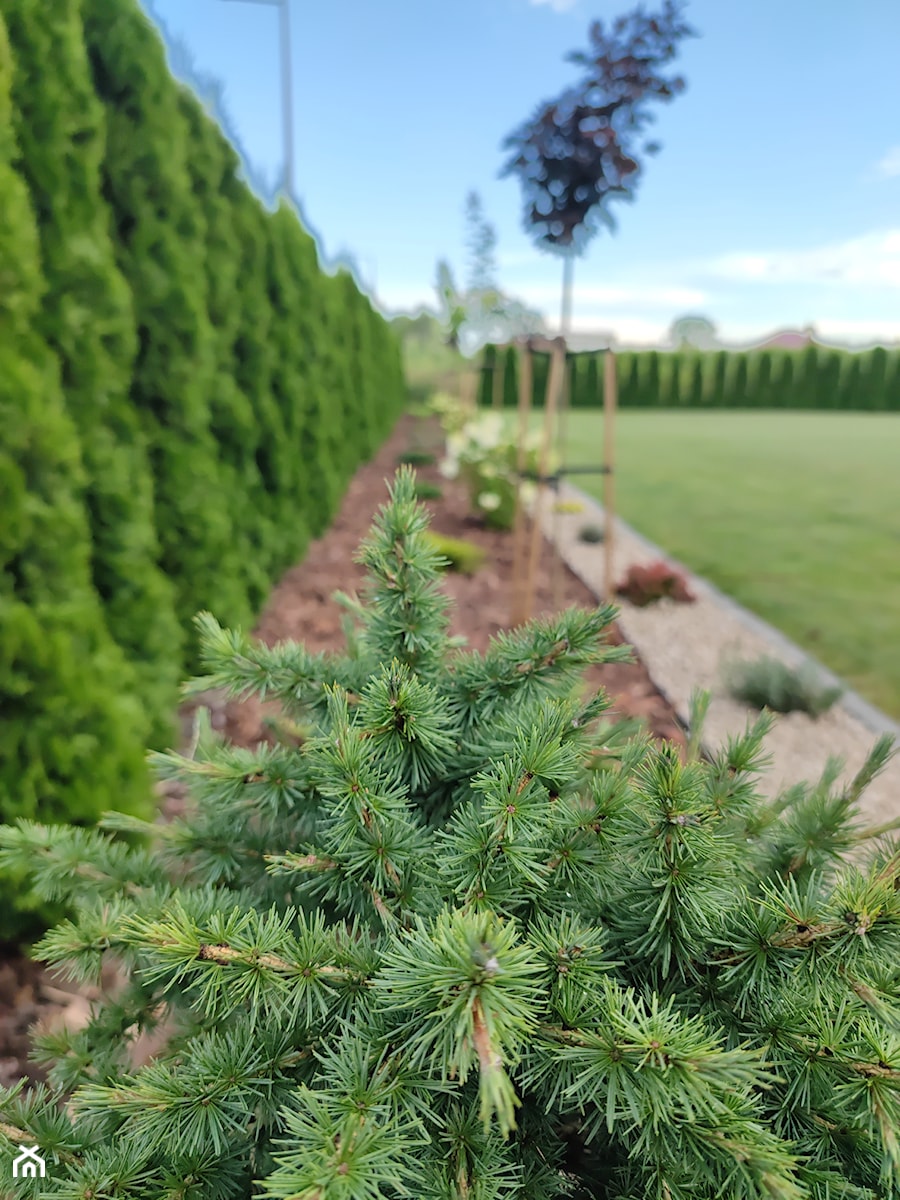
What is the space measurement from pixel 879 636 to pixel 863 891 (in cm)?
498

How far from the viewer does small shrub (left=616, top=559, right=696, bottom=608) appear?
545cm

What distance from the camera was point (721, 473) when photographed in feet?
42.2

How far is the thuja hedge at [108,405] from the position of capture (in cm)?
222

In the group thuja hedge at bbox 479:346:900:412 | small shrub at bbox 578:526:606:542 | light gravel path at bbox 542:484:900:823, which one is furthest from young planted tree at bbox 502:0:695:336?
thuja hedge at bbox 479:346:900:412

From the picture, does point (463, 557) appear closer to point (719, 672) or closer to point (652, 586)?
point (652, 586)

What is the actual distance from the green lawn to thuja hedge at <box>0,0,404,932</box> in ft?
12.4

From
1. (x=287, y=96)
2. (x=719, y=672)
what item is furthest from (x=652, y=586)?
(x=287, y=96)

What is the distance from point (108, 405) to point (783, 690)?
3380mm

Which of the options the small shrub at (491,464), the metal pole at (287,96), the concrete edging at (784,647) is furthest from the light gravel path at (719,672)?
the metal pole at (287,96)

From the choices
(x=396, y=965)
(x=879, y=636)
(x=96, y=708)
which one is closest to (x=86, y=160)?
(x=96, y=708)

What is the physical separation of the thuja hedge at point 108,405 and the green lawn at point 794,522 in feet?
12.4

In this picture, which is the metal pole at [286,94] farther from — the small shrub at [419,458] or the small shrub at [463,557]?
the small shrub at [463,557]

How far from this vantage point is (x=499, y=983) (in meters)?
0.56

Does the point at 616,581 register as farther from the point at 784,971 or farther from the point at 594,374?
the point at 594,374
